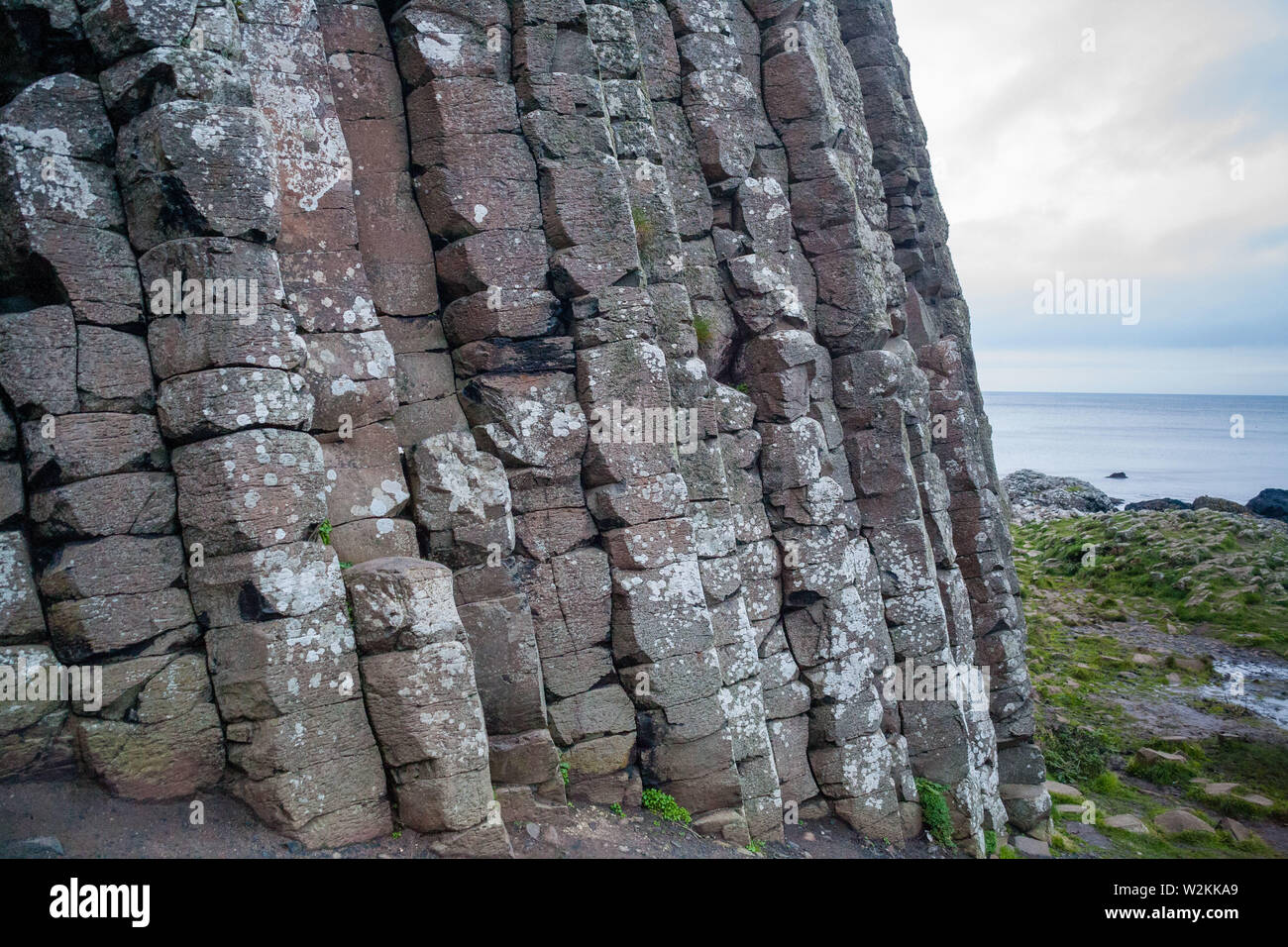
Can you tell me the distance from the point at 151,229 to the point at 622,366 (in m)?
6.27

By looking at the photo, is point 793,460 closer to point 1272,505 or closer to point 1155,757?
point 1155,757

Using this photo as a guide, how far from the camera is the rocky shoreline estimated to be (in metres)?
45.1

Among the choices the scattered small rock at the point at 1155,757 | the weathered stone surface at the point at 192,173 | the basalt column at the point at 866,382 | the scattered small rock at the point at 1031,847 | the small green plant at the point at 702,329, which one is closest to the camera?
the weathered stone surface at the point at 192,173

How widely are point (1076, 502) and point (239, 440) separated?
167 ft

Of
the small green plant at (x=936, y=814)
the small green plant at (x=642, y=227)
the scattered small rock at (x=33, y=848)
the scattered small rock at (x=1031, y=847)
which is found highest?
the small green plant at (x=642, y=227)

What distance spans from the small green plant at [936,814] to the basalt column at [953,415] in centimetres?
526

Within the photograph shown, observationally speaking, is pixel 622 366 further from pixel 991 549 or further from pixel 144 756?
pixel 991 549

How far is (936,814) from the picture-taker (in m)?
16.7

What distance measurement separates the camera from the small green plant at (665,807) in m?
12.8

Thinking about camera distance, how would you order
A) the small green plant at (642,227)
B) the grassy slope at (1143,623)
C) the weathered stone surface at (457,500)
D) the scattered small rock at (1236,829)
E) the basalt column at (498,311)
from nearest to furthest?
1. the weathered stone surface at (457,500)
2. the basalt column at (498,311)
3. the small green plant at (642,227)
4. the scattered small rock at (1236,829)
5. the grassy slope at (1143,623)

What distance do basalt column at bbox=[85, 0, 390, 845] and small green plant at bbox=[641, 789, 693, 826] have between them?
4349 millimetres

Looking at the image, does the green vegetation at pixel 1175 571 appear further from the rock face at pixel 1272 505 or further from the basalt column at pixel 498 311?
Result: the basalt column at pixel 498 311

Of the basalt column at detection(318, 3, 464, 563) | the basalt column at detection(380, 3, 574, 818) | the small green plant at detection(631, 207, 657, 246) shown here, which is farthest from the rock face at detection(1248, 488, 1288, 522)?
the basalt column at detection(318, 3, 464, 563)

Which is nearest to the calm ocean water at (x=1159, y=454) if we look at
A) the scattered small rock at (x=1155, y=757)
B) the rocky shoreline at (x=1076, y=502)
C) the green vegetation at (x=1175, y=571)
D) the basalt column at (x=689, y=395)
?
the rocky shoreline at (x=1076, y=502)
